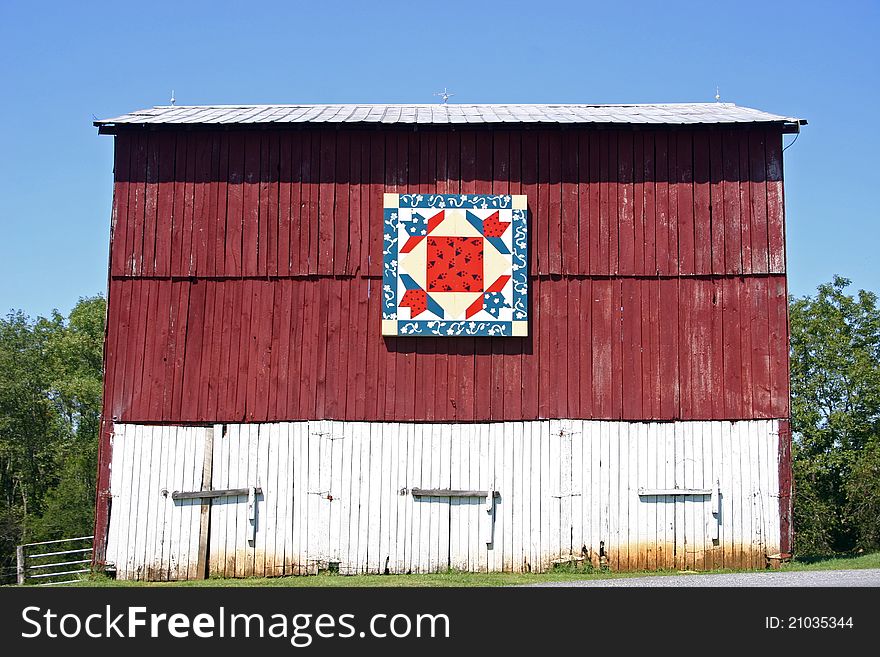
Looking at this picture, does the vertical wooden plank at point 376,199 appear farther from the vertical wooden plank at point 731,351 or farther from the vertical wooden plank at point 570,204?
the vertical wooden plank at point 731,351

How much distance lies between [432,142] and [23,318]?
143ft

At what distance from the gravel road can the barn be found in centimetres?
176

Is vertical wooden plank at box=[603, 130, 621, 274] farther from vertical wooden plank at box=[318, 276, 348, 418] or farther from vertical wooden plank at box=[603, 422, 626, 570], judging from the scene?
vertical wooden plank at box=[318, 276, 348, 418]

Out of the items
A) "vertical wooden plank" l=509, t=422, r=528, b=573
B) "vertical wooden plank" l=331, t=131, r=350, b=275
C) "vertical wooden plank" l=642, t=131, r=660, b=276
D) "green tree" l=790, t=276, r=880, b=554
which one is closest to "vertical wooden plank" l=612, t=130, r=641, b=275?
"vertical wooden plank" l=642, t=131, r=660, b=276

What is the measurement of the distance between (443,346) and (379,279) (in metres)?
1.94

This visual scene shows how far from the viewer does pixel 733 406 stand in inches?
777

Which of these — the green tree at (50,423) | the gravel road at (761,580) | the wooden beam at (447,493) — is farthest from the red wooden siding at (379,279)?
the green tree at (50,423)

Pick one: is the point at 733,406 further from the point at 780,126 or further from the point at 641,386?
the point at 780,126

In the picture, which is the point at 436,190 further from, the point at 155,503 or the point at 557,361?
the point at 155,503

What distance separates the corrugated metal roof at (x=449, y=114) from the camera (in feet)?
66.2

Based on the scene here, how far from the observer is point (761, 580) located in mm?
16375

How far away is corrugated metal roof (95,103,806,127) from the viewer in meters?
20.2

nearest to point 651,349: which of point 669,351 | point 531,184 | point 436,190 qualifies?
point 669,351

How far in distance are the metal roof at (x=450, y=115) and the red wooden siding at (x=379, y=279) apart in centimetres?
35
